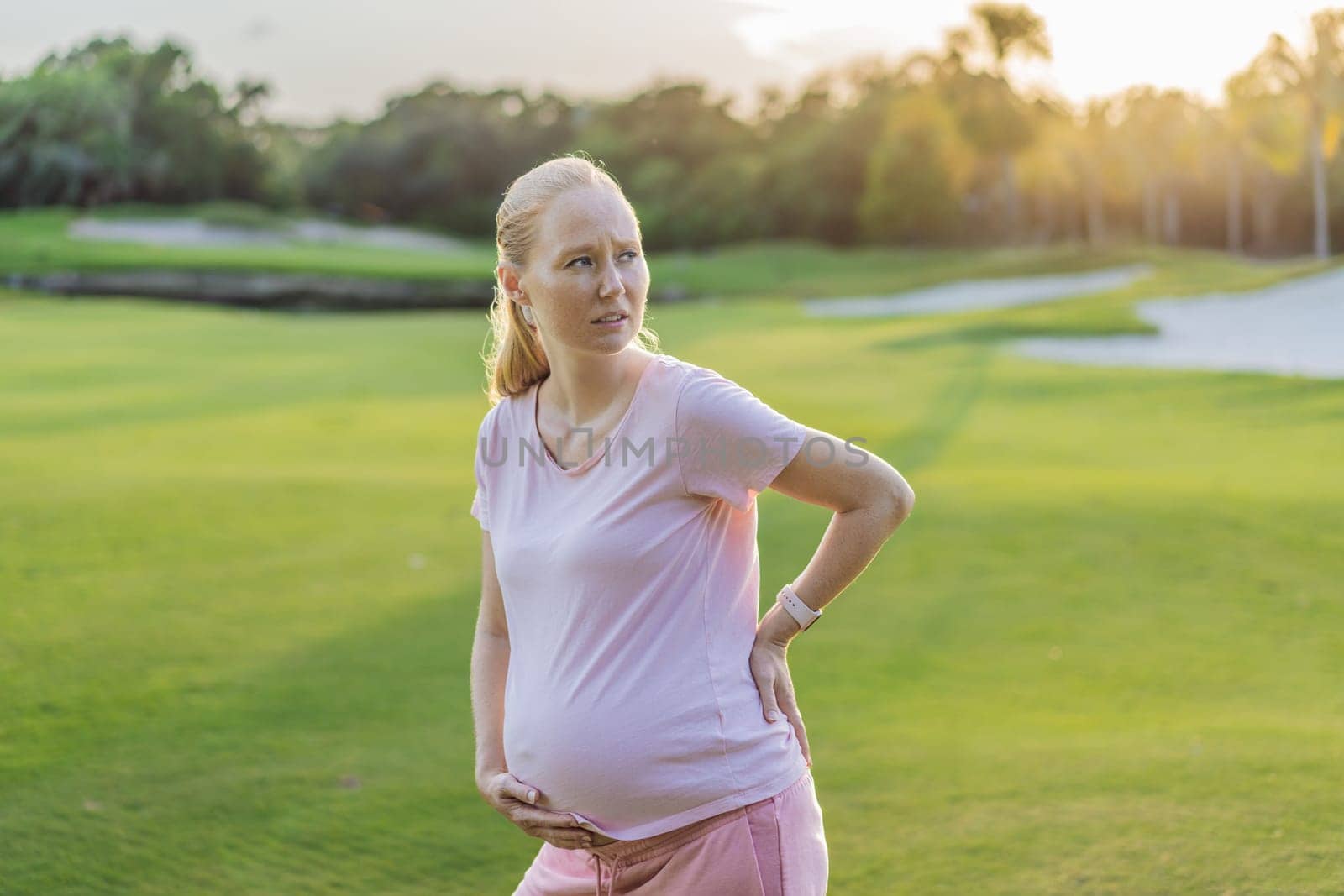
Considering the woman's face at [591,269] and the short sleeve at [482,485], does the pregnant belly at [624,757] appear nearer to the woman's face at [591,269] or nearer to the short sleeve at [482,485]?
the short sleeve at [482,485]

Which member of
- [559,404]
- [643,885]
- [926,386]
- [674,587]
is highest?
[559,404]

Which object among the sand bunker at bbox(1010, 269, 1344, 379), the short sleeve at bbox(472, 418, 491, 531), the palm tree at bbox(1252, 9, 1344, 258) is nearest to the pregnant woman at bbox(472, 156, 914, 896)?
the short sleeve at bbox(472, 418, 491, 531)

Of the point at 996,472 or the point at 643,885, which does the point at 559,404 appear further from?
the point at 996,472

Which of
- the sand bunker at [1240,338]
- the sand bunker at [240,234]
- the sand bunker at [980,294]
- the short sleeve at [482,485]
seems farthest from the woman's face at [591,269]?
the sand bunker at [980,294]

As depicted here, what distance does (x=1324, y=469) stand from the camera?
24.6 feet

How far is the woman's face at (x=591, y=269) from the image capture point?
1.79m

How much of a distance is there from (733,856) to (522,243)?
0.90 m

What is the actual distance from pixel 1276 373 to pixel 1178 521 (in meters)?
6.14

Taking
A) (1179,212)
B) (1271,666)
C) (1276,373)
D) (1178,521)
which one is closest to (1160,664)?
(1271,666)

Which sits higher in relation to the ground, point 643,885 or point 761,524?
point 643,885

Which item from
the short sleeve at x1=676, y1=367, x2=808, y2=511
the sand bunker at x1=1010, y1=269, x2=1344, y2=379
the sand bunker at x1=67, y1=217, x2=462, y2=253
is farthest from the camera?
the sand bunker at x1=67, y1=217, x2=462, y2=253

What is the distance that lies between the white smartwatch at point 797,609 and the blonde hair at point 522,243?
0.44m

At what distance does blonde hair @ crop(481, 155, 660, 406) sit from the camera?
5.93ft

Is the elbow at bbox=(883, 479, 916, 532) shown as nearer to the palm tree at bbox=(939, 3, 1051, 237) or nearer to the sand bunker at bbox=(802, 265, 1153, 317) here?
the sand bunker at bbox=(802, 265, 1153, 317)
